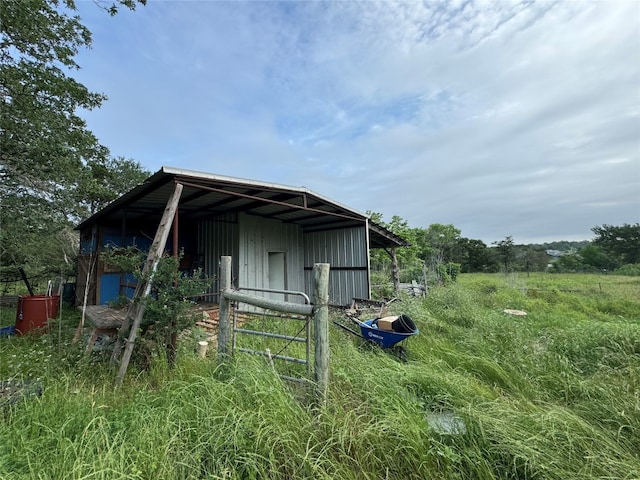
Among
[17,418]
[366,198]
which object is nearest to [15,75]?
[17,418]

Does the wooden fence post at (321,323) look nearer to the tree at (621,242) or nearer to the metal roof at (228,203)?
the metal roof at (228,203)

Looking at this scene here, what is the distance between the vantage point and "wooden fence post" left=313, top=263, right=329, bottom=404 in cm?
249

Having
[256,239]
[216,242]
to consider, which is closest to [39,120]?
[216,242]

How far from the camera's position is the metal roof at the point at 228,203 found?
4914 millimetres

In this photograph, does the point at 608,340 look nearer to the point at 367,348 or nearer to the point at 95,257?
the point at 367,348

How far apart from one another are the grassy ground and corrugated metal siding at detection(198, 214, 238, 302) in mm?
4904

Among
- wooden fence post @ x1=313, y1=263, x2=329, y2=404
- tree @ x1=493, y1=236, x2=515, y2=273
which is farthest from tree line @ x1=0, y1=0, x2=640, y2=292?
tree @ x1=493, y1=236, x2=515, y2=273

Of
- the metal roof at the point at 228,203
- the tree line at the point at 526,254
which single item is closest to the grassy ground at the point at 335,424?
the metal roof at the point at 228,203

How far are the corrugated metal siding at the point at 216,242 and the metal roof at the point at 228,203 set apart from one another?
1.07ft

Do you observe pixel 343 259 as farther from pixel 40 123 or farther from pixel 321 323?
pixel 40 123

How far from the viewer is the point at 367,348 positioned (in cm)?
459

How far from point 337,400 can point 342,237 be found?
7.03m

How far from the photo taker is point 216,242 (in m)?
8.80

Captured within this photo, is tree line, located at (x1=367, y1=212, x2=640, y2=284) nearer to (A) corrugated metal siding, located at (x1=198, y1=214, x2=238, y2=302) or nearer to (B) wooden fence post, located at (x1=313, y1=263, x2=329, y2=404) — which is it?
(A) corrugated metal siding, located at (x1=198, y1=214, x2=238, y2=302)
